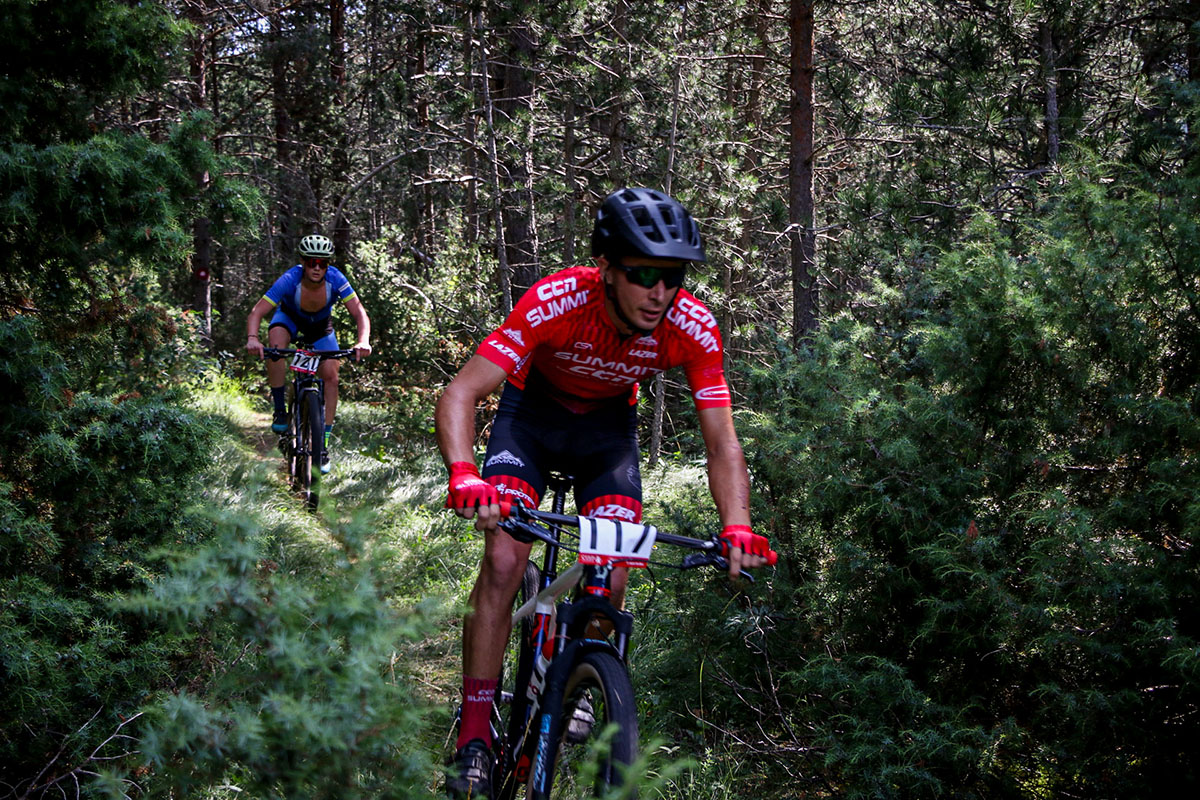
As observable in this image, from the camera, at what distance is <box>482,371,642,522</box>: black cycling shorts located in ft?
12.0

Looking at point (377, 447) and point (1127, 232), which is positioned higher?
point (1127, 232)

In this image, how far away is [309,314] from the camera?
8.78 m

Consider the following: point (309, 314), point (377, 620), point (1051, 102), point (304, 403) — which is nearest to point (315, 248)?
point (309, 314)

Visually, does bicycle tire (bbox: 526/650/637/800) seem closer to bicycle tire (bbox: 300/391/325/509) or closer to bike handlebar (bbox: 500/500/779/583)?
bike handlebar (bbox: 500/500/779/583)

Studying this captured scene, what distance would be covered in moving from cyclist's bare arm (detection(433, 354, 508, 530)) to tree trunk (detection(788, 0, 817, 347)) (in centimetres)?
817

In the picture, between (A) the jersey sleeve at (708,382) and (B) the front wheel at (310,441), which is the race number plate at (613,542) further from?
(B) the front wheel at (310,441)

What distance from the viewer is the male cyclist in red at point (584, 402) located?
3.26 m

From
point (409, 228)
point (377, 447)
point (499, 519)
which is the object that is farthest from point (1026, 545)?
point (409, 228)

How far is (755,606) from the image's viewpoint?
4.82 meters

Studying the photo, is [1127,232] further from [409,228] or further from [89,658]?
[409,228]

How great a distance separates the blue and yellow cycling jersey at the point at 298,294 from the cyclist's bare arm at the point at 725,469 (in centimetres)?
562

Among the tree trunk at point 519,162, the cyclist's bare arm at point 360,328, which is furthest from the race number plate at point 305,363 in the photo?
the tree trunk at point 519,162

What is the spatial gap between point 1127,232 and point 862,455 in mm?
1565

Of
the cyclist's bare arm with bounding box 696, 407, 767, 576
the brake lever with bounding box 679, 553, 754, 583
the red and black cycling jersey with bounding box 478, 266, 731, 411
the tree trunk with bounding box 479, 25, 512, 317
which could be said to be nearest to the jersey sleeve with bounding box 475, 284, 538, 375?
the red and black cycling jersey with bounding box 478, 266, 731, 411
